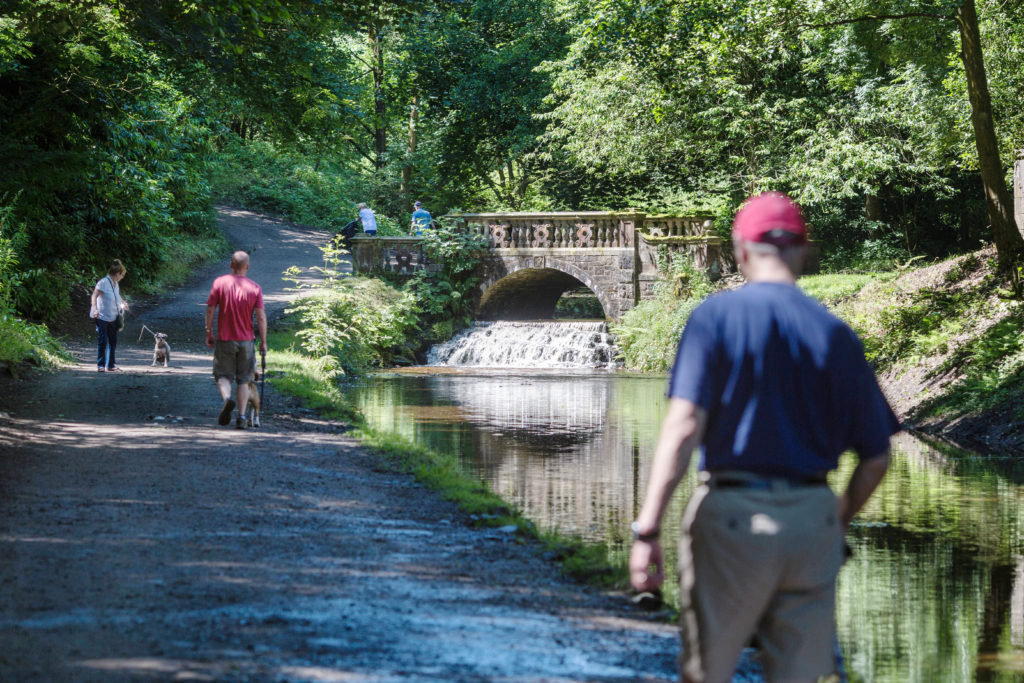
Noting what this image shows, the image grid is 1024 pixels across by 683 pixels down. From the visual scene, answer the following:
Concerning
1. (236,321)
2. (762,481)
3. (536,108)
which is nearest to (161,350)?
(236,321)

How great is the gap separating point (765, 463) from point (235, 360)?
30.5 ft

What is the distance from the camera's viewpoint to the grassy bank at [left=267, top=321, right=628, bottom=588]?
6.73 metres

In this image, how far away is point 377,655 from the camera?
4652 mm

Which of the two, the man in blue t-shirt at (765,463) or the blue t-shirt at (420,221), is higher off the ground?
the blue t-shirt at (420,221)

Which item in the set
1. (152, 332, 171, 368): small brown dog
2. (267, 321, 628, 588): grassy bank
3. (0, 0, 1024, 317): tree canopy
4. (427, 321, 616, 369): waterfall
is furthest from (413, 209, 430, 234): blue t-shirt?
(152, 332, 171, 368): small brown dog

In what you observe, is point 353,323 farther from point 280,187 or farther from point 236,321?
point 280,187

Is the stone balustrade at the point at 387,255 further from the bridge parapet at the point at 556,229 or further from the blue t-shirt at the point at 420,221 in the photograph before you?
the bridge parapet at the point at 556,229

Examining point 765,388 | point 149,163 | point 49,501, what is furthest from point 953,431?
point 149,163

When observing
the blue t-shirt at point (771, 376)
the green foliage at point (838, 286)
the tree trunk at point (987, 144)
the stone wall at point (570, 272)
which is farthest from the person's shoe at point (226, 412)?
the stone wall at point (570, 272)

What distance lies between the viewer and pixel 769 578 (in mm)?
3111

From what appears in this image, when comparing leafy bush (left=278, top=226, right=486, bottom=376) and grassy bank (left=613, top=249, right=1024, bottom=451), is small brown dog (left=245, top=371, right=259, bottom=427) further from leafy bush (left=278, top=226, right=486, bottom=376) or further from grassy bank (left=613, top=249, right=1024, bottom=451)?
grassy bank (left=613, top=249, right=1024, bottom=451)

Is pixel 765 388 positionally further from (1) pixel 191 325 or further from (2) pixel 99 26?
(1) pixel 191 325

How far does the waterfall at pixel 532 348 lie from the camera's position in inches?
1076

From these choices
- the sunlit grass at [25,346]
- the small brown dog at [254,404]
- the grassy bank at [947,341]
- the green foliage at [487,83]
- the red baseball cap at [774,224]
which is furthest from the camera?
the green foliage at [487,83]
